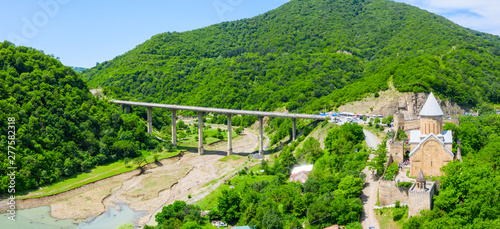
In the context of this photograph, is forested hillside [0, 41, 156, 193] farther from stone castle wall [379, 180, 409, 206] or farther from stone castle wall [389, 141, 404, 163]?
stone castle wall [389, 141, 404, 163]

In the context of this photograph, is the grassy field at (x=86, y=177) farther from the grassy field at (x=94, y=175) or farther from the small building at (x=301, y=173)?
the small building at (x=301, y=173)

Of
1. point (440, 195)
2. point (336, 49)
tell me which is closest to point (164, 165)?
point (440, 195)

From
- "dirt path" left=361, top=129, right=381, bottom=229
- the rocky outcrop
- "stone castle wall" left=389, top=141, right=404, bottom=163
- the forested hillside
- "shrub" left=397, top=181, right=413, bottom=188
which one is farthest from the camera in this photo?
the rocky outcrop

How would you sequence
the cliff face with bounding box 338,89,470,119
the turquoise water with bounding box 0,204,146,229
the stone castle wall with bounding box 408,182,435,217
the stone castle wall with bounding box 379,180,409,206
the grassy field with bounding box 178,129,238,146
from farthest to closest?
the grassy field with bounding box 178,129,238,146 < the cliff face with bounding box 338,89,470,119 < the turquoise water with bounding box 0,204,146,229 < the stone castle wall with bounding box 379,180,409,206 < the stone castle wall with bounding box 408,182,435,217

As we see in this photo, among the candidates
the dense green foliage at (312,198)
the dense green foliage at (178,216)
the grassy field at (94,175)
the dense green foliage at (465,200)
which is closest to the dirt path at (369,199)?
the dense green foliage at (312,198)

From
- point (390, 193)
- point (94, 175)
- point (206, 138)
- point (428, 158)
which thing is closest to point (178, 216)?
point (390, 193)

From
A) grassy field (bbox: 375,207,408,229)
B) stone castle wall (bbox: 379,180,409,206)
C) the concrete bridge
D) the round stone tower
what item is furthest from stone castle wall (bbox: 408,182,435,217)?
the concrete bridge
